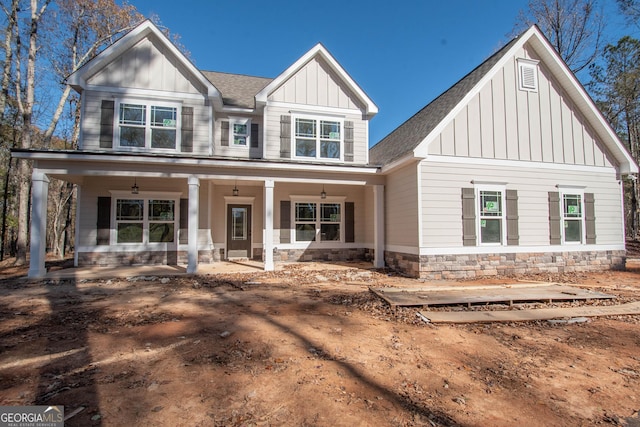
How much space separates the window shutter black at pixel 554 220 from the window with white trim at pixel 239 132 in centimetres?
1028

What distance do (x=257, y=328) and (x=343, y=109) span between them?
8952mm

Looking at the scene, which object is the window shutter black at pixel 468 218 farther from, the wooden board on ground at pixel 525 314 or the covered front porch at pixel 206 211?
the wooden board on ground at pixel 525 314

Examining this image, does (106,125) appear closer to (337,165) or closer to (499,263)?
(337,165)

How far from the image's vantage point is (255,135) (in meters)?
11.7

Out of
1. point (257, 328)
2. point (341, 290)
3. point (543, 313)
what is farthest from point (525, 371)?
point (341, 290)

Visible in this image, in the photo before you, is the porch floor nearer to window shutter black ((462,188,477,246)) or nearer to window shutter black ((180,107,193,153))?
window shutter black ((462,188,477,246))

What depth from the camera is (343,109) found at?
1127 cm

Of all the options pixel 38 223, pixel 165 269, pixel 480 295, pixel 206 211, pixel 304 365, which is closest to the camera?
pixel 304 365

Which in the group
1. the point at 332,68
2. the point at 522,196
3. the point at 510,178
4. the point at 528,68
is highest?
the point at 332,68

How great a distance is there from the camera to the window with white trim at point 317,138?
10.8 m

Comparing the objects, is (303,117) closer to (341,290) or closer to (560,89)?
(341,290)

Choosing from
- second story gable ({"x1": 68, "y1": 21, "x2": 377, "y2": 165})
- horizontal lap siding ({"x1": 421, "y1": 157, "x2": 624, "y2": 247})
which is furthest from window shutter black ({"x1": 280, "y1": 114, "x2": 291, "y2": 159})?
horizontal lap siding ({"x1": 421, "y1": 157, "x2": 624, "y2": 247})

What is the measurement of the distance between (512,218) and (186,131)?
10.4 metres

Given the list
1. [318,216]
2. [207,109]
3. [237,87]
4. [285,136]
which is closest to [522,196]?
[318,216]
